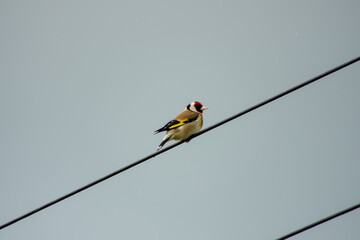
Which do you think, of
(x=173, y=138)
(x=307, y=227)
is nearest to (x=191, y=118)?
(x=173, y=138)

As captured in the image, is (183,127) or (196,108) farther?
(196,108)

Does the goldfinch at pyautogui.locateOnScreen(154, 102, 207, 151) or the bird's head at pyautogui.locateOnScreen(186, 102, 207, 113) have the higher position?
the bird's head at pyautogui.locateOnScreen(186, 102, 207, 113)

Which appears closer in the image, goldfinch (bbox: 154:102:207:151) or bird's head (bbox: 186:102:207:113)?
goldfinch (bbox: 154:102:207:151)

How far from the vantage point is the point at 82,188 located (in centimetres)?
671

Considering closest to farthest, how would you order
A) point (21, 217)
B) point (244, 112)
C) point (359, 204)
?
point (359, 204) < point (21, 217) < point (244, 112)

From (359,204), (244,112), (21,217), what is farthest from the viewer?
(244,112)

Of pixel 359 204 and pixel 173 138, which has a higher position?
pixel 173 138

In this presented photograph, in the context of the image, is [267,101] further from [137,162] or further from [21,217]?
[21,217]

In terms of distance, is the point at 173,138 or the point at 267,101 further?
the point at 173,138

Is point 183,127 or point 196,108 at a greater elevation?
point 196,108

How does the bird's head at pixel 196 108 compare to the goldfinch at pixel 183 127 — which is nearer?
the goldfinch at pixel 183 127

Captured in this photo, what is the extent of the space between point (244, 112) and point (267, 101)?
27 centimetres

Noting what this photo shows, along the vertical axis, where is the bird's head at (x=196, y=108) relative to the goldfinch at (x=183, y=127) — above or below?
above

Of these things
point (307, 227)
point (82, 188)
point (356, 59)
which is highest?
point (356, 59)
